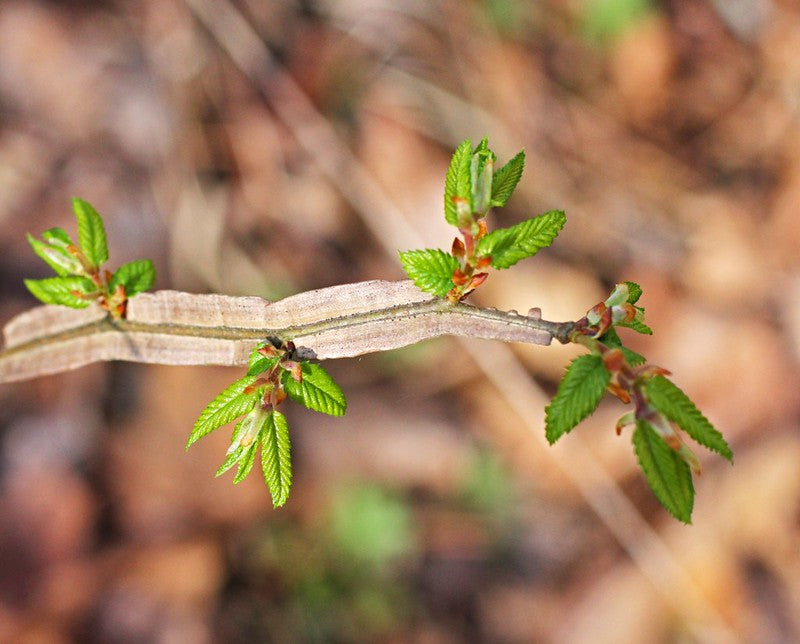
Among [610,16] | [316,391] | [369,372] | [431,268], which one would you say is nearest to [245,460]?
[316,391]

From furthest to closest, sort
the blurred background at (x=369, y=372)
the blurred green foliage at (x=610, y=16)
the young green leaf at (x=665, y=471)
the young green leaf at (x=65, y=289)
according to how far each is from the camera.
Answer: the blurred green foliage at (x=610, y=16), the blurred background at (x=369, y=372), the young green leaf at (x=65, y=289), the young green leaf at (x=665, y=471)

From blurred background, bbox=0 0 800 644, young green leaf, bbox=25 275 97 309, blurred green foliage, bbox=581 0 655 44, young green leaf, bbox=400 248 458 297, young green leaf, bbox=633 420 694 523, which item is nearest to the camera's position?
young green leaf, bbox=633 420 694 523

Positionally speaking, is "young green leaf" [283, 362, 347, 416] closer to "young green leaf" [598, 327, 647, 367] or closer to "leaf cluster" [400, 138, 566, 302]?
"leaf cluster" [400, 138, 566, 302]

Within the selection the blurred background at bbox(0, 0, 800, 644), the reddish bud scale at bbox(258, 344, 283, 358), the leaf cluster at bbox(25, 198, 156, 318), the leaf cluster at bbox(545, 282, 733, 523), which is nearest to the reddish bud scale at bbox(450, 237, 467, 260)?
the leaf cluster at bbox(545, 282, 733, 523)

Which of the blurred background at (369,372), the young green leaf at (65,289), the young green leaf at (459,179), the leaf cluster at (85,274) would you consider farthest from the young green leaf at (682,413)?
the blurred background at (369,372)

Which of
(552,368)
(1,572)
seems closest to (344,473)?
(552,368)

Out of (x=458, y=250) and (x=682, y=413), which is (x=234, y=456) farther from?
(x=682, y=413)

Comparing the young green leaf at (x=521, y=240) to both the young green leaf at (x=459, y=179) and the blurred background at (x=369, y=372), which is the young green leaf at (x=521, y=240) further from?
the blurred background at (x=369, y=372)

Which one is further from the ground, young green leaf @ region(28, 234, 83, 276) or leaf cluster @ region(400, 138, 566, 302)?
young green leaf @ region(28, 234, 83, 276)
